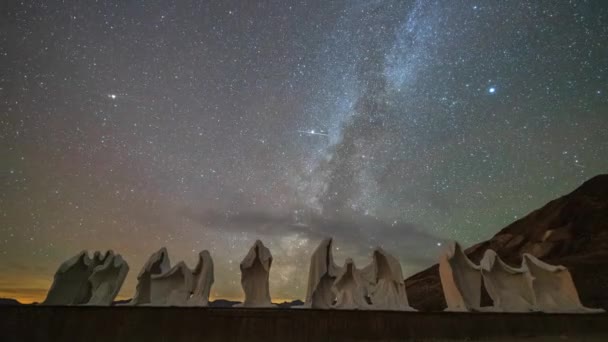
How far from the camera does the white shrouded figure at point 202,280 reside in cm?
1191

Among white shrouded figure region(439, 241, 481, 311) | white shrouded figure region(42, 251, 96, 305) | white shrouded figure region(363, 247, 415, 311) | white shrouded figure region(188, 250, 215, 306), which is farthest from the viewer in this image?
white shrouded figure region(439, 241, 481, 311)

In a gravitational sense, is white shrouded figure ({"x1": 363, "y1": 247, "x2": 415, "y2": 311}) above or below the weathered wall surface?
above

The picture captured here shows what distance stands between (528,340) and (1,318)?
48.7 feet

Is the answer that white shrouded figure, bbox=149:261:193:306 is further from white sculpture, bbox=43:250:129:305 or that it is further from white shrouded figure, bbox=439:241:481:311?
white shrouded figure, bbox=439:241:481:311

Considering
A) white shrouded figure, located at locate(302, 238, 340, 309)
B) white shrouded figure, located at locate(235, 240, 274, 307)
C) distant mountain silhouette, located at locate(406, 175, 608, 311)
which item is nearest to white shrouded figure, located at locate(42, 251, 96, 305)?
white shrouded figure, located at locate(235, 240, 274, 307)

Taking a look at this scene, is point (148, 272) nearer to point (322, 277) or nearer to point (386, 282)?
point (322, 277)

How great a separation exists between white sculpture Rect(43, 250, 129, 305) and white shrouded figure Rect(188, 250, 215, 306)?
2739 millimetres

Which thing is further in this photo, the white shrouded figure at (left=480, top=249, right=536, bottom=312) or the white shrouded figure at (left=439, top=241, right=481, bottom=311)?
the white shrouded figure at (left=480, top=249, right=536, bottom=312)

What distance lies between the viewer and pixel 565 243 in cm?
3341

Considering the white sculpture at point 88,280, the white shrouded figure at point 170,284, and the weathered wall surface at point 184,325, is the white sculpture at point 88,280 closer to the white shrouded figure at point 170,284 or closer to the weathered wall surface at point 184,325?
the white shrouded figure at point 170,284

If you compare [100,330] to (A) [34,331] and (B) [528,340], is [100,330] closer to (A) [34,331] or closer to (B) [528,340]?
(A) [34,331]

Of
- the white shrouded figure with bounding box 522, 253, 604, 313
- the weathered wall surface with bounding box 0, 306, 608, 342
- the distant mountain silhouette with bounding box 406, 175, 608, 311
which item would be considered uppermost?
the distant mountain silhouette with bounding box 406, 175, 608, 311

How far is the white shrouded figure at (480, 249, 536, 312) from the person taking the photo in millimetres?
13750

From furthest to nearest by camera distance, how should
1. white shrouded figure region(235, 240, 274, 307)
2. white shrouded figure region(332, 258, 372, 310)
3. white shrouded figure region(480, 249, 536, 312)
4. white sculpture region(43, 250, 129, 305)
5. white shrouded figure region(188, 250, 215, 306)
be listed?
1. white shrouded figure region(480, 249, 536, 312)
2. white shrouded figure region(332, 258, 372, 310)
3. white shrouded figure region(235, 240, 274, 307)
4. white sculpture region(43, 250, 129, 305)
5. white shrouded figure region(188, 250, 215, 306)
